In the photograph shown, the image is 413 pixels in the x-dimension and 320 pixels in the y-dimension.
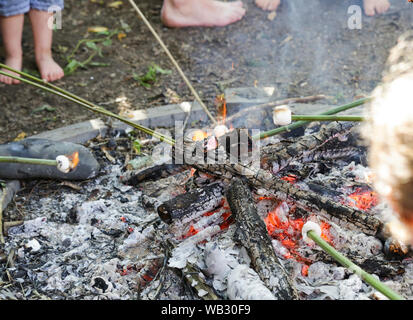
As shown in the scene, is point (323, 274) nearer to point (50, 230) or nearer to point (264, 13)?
point (50, 230)

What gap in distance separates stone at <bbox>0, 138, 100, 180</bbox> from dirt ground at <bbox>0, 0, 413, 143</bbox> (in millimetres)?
561

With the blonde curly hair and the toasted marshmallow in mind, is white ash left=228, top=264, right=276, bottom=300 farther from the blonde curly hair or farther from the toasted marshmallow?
the toasted marshmallow

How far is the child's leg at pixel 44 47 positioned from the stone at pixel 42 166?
1.21m

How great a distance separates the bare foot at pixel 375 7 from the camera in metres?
4.22

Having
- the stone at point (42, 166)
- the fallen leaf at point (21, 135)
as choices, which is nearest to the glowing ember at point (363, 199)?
the stone at point (42, 166)

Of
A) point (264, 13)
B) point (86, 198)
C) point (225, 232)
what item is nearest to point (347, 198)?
point (225, 232)

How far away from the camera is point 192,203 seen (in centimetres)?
198

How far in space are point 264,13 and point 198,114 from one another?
183 cm

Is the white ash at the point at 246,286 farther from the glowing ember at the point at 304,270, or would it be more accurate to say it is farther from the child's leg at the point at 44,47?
the child's leg at the point at 44,47

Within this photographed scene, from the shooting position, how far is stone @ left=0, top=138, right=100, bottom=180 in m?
2.47

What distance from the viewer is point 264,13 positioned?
4398mm

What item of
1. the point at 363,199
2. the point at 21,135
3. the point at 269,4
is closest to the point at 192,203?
the point at 363,199

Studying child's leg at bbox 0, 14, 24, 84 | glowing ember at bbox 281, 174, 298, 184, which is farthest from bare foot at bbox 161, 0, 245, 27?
glowing ember at bbox 281, 174, 298, 184

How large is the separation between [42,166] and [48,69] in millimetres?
1382
